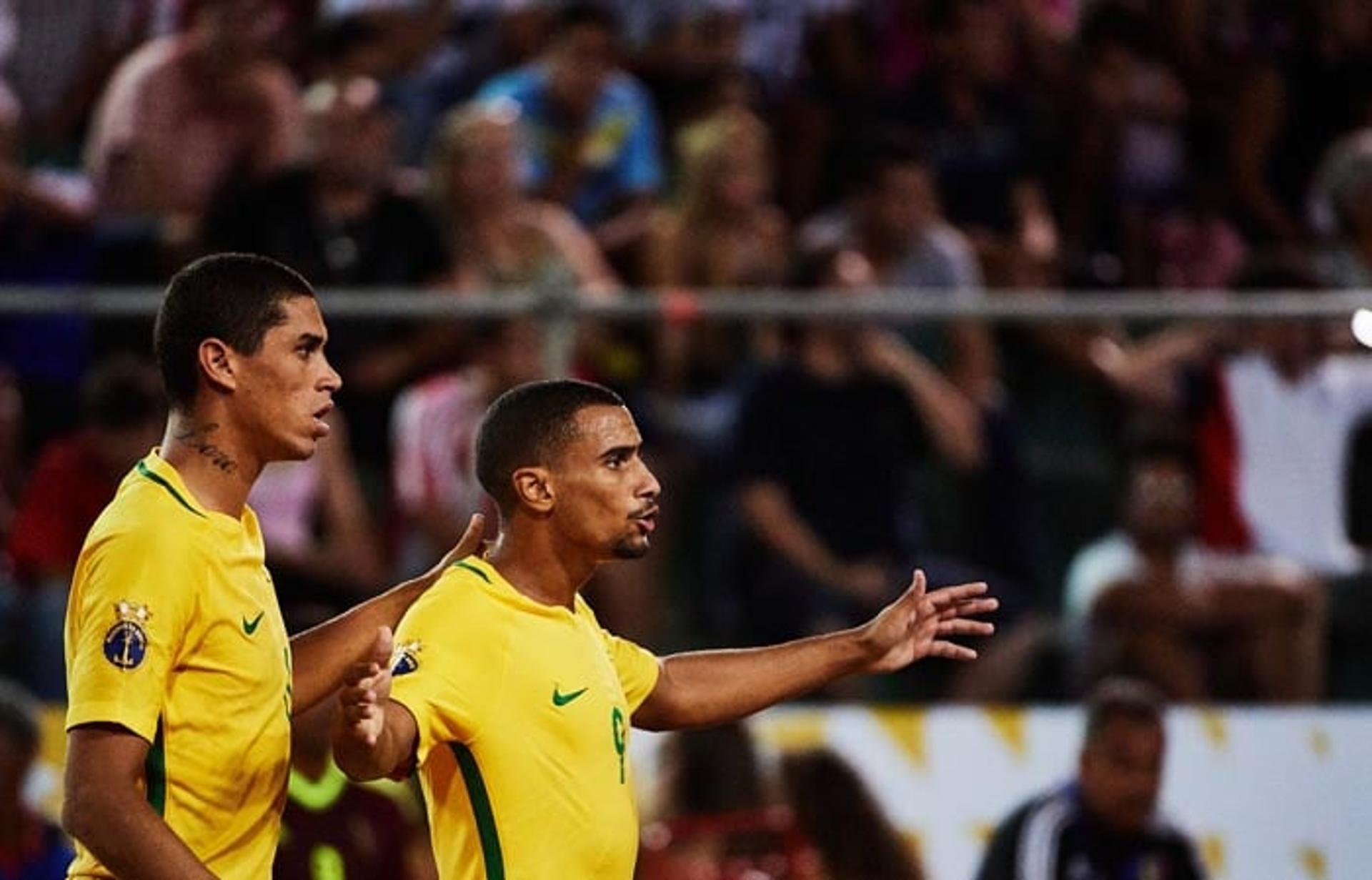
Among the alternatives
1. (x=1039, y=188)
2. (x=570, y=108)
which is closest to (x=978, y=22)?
(x=1039, y=188)

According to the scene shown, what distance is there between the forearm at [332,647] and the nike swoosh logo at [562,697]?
0.36m

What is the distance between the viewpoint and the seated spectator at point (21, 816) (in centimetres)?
882

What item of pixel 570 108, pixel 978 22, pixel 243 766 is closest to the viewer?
pixel 243 766

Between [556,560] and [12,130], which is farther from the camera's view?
[12,130]

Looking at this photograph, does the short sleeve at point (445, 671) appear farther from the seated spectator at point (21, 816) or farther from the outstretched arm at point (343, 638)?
the seated spectator at point (21, 816)

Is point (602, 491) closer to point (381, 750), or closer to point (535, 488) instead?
point (535, 488)

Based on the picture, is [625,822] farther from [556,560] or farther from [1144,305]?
[1144,305]

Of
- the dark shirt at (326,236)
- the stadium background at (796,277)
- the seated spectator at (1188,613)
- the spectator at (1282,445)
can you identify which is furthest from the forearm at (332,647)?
the spectator at (1282,445)

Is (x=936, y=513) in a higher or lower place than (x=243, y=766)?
higher

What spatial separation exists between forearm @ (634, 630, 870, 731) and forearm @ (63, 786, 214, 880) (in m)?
1.31

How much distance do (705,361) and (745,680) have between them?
4.22 m

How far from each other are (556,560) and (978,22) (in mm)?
6982

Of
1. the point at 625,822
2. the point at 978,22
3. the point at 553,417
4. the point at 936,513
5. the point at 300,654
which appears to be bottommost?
the point at 625,822

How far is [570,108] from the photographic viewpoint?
1123cm
